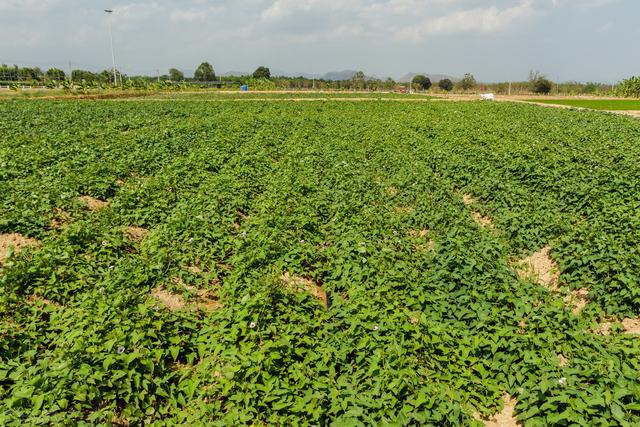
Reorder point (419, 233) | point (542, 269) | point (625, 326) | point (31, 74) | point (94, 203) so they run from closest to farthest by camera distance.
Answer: point (625, 326)
point (542, 269)
point (419, 233)
point (94, 203)
point (31, 74)

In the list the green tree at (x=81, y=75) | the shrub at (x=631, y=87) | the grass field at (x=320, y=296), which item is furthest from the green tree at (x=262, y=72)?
the grass field at (x=320, y=296)

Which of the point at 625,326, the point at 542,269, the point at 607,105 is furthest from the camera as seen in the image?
the point at 607,105

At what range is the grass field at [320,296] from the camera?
381 centimetres

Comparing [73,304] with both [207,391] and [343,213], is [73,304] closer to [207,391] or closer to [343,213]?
[207,391]

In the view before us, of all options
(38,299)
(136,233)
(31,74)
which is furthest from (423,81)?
(38,299)

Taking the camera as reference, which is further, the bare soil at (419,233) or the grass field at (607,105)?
the grass field at (607,105)

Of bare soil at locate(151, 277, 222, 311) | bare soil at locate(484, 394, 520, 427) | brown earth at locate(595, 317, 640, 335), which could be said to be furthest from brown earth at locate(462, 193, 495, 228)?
bare soil at locate(151, 277, 222, 311)

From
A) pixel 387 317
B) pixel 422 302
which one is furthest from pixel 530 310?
pixel 387 317

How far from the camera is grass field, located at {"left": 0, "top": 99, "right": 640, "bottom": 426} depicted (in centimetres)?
381

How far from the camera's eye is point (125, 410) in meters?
3.71

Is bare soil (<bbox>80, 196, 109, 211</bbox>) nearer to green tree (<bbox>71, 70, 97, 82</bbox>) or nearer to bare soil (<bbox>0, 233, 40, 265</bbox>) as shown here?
bare soil (<bbox>0, 233, 40, 265</bbox>)

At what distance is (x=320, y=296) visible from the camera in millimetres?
6352

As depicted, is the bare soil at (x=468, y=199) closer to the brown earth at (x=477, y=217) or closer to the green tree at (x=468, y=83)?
the brown earth at (x=477, y=217)

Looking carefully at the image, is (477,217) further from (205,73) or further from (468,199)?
(205,73)
